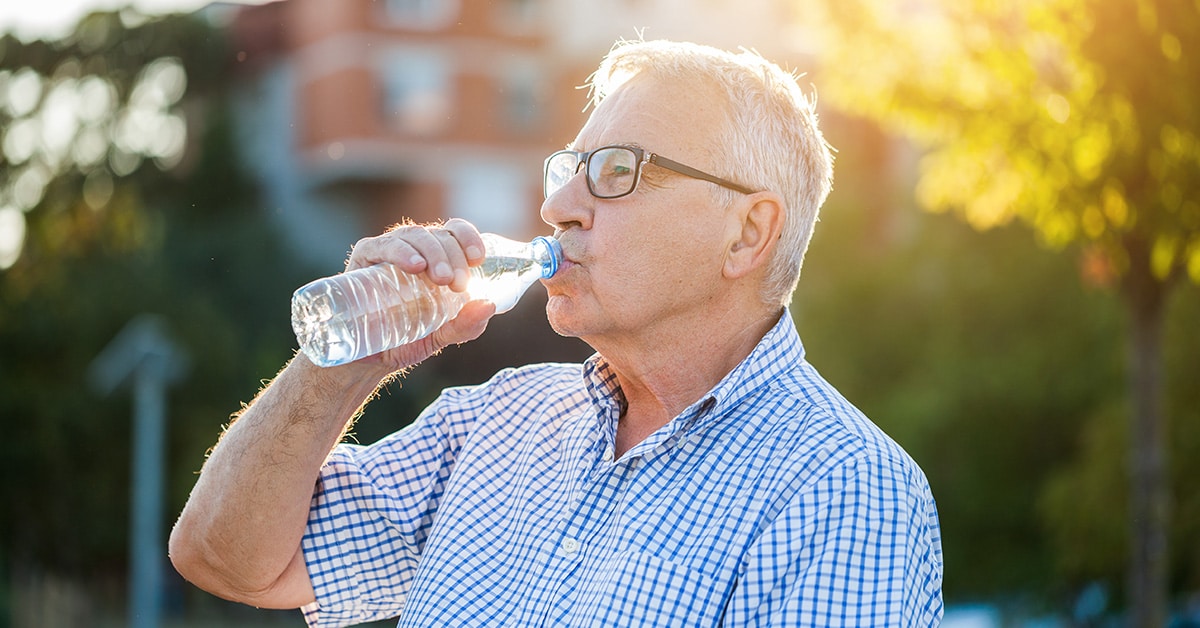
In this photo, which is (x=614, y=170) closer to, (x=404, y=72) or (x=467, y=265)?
(x=467, y=265)

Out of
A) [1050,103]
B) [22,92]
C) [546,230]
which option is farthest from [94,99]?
[1050,103]

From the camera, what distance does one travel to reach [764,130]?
242 cm

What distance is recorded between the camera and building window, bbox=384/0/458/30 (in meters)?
31.8

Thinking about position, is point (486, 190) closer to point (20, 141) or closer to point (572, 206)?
point (20, 141)

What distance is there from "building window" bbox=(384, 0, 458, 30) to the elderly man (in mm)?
30018

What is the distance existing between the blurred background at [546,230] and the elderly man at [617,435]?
52cm

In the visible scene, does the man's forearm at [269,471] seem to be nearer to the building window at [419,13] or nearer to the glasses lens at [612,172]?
the glasses lens at [612,172]

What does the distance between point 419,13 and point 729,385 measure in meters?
30.7

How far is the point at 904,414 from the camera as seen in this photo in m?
12.7

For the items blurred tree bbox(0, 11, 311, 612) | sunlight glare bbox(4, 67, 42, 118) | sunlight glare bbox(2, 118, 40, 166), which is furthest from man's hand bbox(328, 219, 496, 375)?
sunlight glare bbox(4, 67, 42, 118)

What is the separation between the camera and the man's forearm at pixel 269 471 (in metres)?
2.41

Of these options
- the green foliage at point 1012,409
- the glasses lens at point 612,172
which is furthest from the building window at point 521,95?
the glasses lens at point 612,172

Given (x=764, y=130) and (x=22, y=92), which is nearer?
(x=764, y=130)

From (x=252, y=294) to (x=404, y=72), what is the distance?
637 cm
